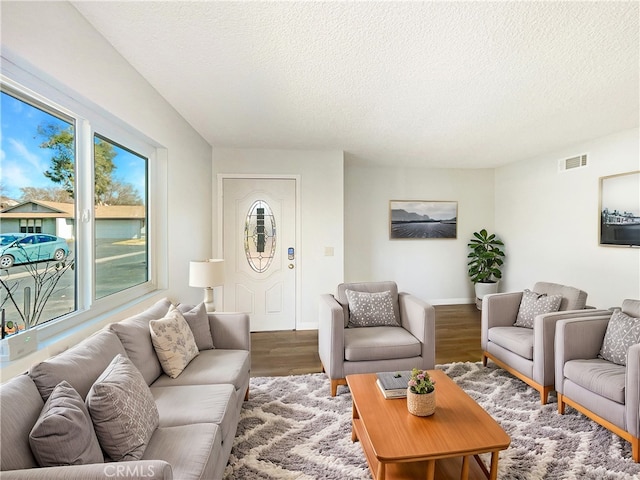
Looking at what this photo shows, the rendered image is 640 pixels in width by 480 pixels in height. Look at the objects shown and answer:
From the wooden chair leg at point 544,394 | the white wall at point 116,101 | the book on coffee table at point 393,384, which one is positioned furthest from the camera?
the wooden chair leg at point 544,394

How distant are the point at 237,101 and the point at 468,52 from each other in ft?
5.95

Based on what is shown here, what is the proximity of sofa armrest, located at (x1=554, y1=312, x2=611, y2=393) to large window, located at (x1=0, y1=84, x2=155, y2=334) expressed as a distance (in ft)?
10.6

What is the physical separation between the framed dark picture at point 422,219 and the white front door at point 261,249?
204cm

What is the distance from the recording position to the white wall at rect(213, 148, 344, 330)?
4191mm

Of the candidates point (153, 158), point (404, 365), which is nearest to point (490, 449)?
point (404, 365)

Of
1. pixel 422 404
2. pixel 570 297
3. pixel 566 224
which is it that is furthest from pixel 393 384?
pixel 566 224

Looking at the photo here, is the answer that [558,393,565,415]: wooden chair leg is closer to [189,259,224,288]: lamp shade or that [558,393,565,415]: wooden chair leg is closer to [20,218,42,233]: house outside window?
[189,259,224,288]: lamp shade

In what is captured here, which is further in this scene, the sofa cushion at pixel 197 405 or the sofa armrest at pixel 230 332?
the sofa armrest at pixel 230 332

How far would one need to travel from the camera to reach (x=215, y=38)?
1815 mm

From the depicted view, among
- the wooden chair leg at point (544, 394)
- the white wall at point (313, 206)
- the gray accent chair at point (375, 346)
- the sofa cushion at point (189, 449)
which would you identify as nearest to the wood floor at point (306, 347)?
the white wall at point (313, 206)

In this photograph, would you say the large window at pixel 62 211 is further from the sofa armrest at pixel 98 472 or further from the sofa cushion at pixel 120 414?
the sofa armrest at pixel 98 472

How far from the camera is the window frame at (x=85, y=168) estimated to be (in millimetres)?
1479

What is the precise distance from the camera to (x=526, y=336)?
265 cm

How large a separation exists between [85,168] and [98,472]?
170 cm
